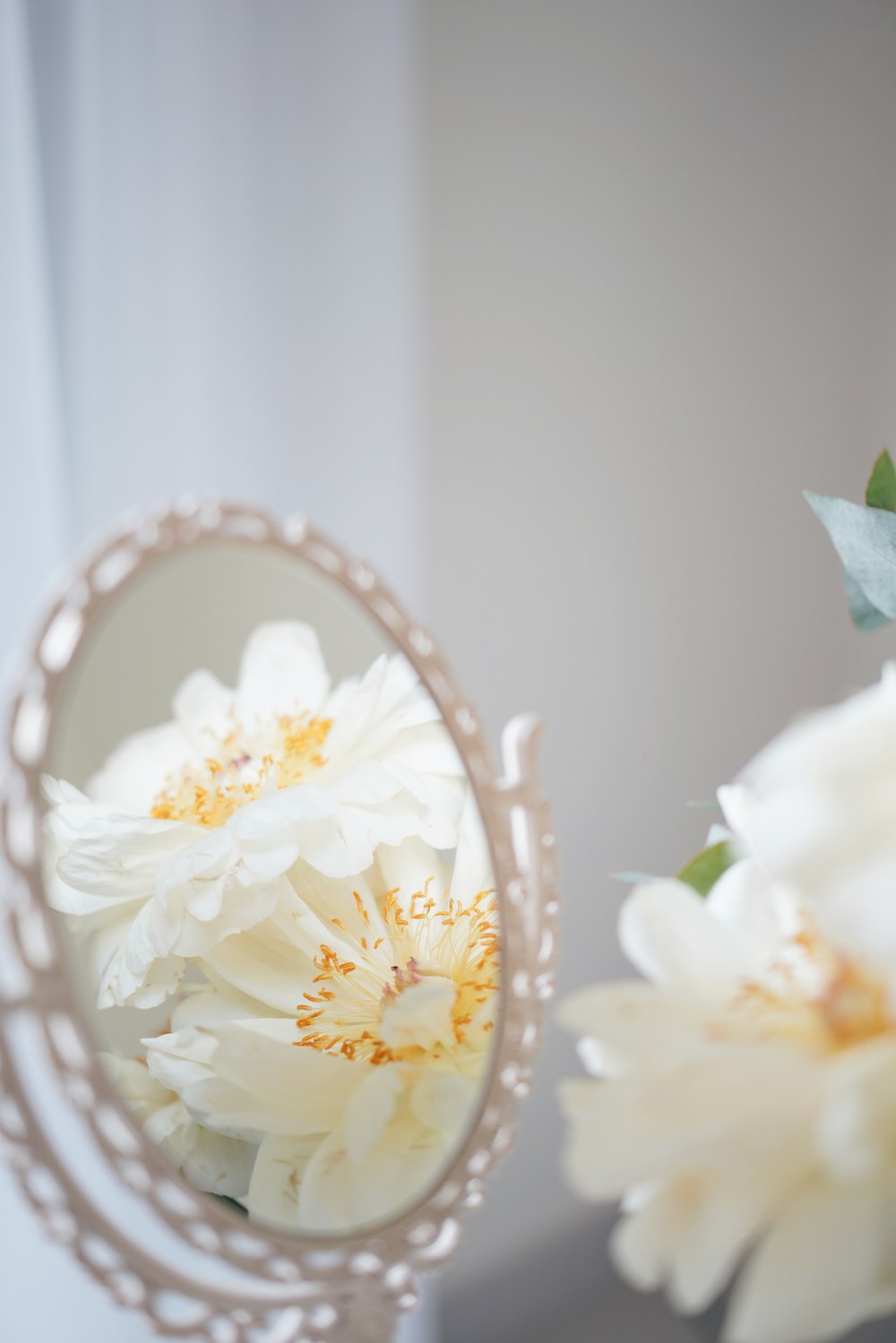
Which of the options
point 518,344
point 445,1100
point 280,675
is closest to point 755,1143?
point 445,1100

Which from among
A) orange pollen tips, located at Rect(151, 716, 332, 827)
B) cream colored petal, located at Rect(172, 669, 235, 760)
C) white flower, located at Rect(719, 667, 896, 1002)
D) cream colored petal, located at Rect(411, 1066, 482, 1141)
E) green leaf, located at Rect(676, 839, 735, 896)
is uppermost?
white flower, located at Rect(719, 667, 896, 1002)

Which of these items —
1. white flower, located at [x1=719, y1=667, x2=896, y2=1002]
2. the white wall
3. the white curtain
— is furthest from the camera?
the white wall

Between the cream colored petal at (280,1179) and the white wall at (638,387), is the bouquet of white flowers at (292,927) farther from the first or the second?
the white wall at (638,387)

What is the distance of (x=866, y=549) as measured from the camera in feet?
1.23

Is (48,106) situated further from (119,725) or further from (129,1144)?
(129,1144)

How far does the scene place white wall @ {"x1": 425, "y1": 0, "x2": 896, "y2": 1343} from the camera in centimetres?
90

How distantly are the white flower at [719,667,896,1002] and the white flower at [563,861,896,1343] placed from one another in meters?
0.02

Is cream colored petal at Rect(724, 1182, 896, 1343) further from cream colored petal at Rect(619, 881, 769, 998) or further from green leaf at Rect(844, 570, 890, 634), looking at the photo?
green leaf at Rect(844, 570, 890, 634)

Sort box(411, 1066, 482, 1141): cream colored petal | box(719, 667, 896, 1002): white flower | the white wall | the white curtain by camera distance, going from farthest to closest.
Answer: the white wall, the white curtain, box(411, 1066, 482, 1141): cream colored petal, box(719, 667, 896, 1002): white flower

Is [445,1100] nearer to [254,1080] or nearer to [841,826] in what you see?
[254,1080]

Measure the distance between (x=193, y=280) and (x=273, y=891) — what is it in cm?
51

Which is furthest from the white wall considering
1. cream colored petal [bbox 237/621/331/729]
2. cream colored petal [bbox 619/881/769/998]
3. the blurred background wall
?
cream colored petal [bbox 619/881/769/998]

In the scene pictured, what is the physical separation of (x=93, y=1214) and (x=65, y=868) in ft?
0.33

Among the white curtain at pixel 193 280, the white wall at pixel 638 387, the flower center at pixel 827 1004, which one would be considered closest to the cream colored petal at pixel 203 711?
the flower center at pixel 827 1004
